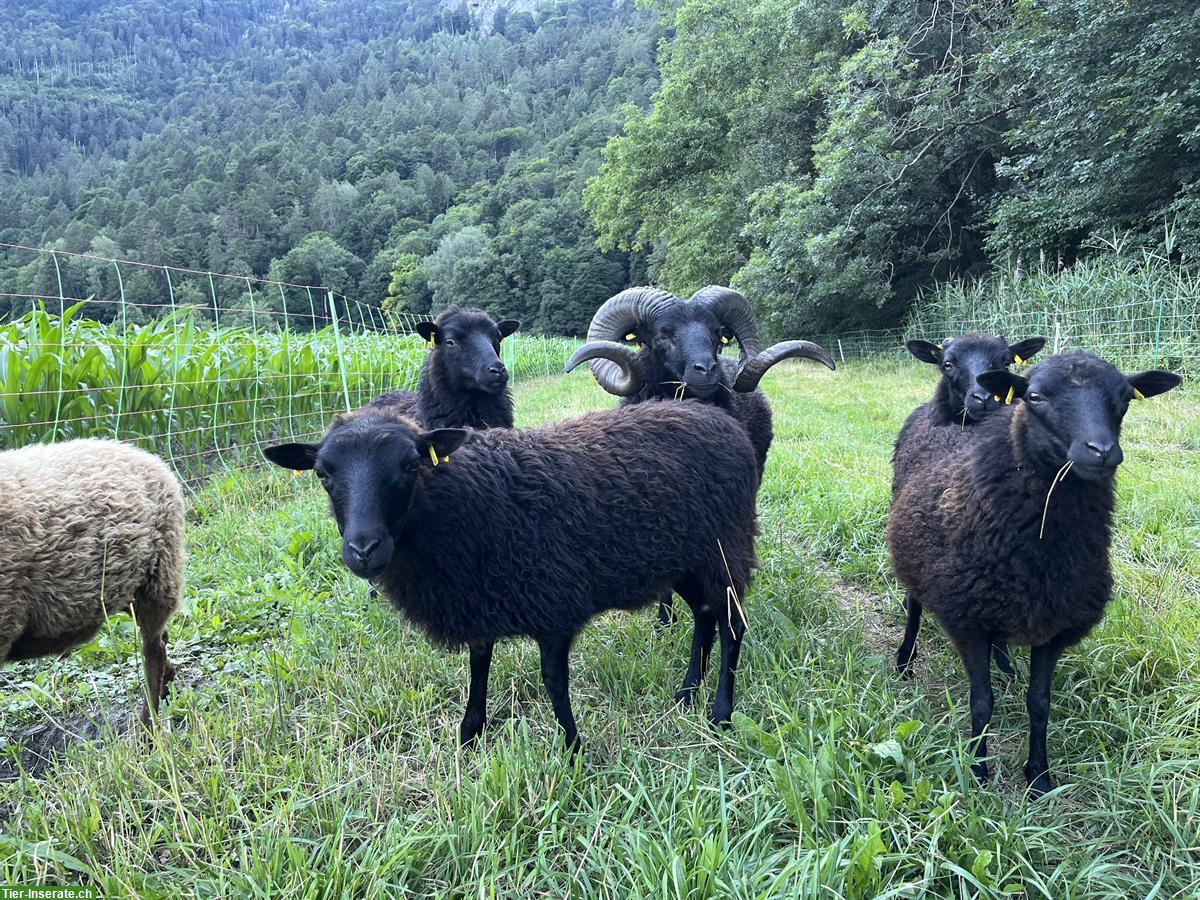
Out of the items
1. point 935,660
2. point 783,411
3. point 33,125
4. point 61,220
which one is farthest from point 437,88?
point 935,660

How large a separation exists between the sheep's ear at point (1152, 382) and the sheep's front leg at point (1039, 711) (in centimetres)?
109

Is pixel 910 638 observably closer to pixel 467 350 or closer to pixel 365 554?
pixel 365 554

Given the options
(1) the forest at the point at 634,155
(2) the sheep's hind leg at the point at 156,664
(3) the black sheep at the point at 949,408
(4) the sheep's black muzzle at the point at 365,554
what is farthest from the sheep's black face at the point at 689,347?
(1) the forest at the point at 634,155

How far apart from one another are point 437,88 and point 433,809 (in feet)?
426

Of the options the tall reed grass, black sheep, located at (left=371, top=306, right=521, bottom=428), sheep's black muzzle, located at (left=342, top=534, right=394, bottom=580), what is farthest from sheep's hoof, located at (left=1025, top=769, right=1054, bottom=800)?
the tall reed grass

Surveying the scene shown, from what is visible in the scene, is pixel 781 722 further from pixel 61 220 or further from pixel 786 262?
pixel 61 220

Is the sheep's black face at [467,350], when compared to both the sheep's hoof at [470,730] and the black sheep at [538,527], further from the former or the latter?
the sheep's hoof at [470,730]

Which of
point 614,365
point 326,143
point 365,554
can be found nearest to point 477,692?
point 365,554

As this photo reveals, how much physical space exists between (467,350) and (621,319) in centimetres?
116

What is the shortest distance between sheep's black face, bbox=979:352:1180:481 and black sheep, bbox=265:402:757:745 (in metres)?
1.34

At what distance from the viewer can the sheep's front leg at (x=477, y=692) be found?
2.82 m

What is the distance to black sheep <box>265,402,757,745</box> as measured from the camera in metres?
2.58

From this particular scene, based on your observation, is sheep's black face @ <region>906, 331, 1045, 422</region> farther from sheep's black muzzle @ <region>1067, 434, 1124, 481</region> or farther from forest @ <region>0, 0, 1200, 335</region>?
forest @ <region>0, 0, 1200, 335</region>

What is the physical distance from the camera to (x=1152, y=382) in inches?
108
